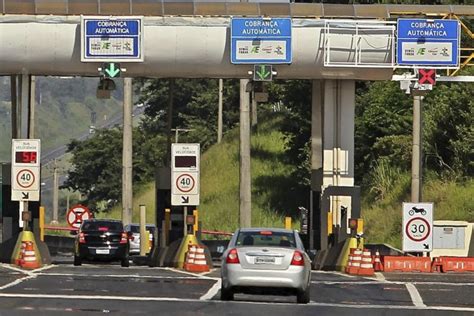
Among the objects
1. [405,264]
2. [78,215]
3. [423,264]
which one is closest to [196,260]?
[405,264]

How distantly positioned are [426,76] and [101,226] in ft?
36.3

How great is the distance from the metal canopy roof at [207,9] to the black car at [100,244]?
7.13m

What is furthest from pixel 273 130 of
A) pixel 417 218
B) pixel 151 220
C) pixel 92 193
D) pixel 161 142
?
pixel 417 218

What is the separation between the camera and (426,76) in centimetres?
3928

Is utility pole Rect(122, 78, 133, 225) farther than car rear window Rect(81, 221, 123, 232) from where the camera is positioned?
Yes

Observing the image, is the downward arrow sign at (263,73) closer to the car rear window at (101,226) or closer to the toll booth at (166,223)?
the toll booth at (166,223)

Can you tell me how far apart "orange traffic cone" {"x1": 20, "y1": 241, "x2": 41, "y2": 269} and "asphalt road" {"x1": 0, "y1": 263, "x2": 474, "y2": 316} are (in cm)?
91

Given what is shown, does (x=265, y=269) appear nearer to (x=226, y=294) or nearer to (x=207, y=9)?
(x=226, y=294)

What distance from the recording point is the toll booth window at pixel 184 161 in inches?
1513

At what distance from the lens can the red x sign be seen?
3928 cm

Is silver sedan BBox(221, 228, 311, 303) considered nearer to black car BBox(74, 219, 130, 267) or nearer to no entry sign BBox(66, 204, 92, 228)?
black car BBox(74, 219, 130, 267)

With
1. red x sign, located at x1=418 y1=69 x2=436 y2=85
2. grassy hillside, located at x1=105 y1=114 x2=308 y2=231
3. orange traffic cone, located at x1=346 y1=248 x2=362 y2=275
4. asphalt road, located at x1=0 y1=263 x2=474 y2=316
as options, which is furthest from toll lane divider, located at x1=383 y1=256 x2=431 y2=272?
grassy hillside, located at x1=105 y1=114 x2=308 y2=231

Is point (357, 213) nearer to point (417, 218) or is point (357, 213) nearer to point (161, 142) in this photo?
point (417, 218)

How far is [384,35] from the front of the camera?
1533 inches
